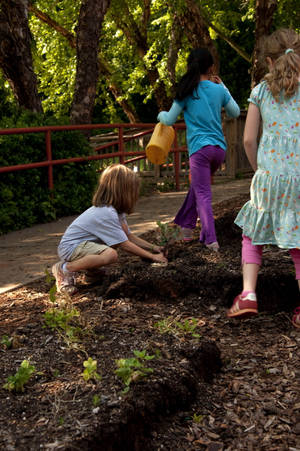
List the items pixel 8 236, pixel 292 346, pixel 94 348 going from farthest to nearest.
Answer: pixel 8 236 < pixel 292 346 < pixel 94 348

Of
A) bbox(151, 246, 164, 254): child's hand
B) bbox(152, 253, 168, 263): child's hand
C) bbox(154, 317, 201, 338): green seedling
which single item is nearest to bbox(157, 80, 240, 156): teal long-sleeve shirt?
bbox(151, 246, 164, 254): child's hand

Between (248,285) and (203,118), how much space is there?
206 cm

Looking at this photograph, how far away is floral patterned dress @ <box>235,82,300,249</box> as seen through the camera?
3.65 m

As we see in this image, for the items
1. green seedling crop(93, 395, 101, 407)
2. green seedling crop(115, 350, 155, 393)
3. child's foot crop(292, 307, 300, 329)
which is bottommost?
child's foot crop(292, 307, 300, 329)

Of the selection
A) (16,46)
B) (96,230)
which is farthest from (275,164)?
(16,46)

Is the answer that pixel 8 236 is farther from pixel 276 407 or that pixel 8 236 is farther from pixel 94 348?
pixel 276 407

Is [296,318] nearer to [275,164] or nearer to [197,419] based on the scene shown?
[275,164]

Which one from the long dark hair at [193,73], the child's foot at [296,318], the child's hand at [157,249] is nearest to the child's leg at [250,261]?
the child's foot at [296,318]

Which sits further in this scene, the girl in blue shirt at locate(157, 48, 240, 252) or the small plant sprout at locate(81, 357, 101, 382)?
the girl in blue shirt at locate(157, 48, 240, 252)

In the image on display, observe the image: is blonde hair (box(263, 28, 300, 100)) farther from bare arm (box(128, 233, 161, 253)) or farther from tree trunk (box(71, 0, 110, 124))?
tree trunk (box(71, 0, 110, 124))

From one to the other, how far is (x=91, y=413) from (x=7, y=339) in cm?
90

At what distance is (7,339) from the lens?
125 inches

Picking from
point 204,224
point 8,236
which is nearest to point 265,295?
point 204,224

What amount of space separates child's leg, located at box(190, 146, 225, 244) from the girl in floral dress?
151 cm
